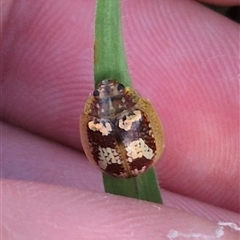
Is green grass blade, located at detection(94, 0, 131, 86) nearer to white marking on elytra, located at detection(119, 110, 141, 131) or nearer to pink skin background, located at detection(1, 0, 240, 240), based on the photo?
white marking on elytra, located at detection(119, 110, 141, 131)

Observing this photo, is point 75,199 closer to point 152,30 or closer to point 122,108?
point 122,108

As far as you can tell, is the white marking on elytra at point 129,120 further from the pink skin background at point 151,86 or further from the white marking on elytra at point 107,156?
the pink skin background at point 151,86

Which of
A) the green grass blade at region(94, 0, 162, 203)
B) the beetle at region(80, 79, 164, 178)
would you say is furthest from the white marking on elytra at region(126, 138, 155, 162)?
the green grass blade at region(94, 0, 162, 203)

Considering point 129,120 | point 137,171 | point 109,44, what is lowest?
point 137,171

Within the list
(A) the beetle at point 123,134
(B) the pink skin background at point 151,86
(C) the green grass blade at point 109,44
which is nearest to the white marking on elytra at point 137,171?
(A) the beetle at point 123,134

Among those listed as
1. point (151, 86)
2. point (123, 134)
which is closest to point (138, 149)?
point (123, 134)

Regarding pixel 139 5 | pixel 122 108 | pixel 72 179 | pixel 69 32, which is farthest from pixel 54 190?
pixel 139 5

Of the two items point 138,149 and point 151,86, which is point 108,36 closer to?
point 138,149
